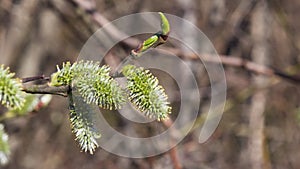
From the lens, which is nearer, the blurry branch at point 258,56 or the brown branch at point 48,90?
the brown branch at point 48,90

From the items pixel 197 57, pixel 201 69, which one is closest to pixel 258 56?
pixel 201 69

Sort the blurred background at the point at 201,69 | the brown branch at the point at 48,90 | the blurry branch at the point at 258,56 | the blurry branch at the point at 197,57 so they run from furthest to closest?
1. the blurry branch at the point at 258,56
2. the blurred background at the point at 201,69
3. the blurry branch at the point at 197,57
4. the brown branch at the point at 48,90

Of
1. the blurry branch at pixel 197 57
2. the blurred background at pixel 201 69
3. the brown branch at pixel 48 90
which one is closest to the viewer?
the brown branch at pixel 48 90

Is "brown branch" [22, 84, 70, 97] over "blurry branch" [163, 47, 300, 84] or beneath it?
over

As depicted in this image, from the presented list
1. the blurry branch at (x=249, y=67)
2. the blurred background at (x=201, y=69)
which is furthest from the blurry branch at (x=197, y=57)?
the blurred background at (x=201, y=69)

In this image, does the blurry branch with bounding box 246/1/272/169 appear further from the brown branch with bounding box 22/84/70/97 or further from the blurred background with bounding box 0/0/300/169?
the brown branch with bounding box 22/84/70/97

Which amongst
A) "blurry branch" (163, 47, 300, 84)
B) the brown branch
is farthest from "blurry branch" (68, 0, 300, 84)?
the brown branch

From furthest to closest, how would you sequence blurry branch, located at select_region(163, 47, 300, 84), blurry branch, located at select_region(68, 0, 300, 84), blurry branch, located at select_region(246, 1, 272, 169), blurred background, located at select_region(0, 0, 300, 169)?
blurry branch, located at select_region(246, 1, 272, 169) < blurred background, located at select_region(0, 0, 300, 169) < blurry branch, located at select_region(163, 47, 300, 84) < blurry branch, located at select_region(68, 0, 300, 84)

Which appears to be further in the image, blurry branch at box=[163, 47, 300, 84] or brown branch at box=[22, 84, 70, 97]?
blurry branch at box=[163, 47, 300, 84]

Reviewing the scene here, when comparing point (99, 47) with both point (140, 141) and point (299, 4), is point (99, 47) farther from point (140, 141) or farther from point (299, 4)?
point (299, 4)

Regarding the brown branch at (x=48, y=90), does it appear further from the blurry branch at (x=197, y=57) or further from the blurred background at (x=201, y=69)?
the blurred background at (x=201, y=69)
